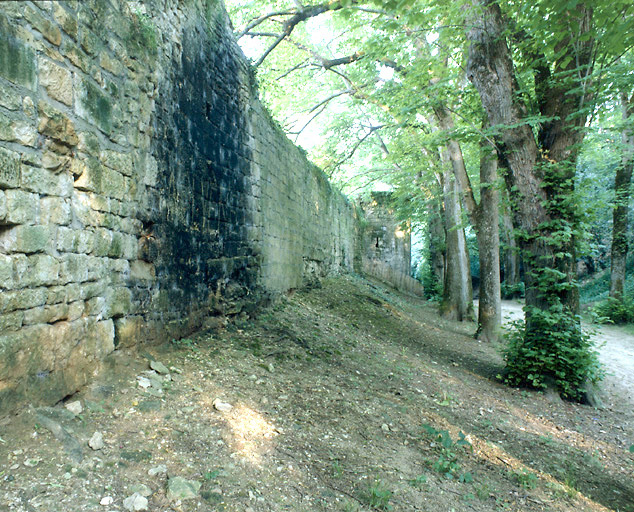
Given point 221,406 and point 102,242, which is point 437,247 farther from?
point 102,242

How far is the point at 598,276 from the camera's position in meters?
18.0

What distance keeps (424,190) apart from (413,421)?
33.4ft

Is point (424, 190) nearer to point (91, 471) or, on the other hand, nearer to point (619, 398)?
point (619, 398)

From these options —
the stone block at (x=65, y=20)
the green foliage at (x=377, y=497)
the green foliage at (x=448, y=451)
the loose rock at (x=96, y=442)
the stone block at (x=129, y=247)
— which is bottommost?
the green foliage at (x=448, y=451)

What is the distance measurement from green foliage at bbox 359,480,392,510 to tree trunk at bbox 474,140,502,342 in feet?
22.6

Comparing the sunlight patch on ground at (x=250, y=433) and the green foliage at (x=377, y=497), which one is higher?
the sunlight patch on ground at (x=250, y=433)

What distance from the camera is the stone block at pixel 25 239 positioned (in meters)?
2.39

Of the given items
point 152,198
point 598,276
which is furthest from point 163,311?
point 598,276

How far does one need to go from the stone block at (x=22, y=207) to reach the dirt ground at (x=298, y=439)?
43.9 inches

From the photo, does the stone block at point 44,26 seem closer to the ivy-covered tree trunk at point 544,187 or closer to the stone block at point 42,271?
the stone block at point 42,271

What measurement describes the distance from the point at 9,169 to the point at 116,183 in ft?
3.44

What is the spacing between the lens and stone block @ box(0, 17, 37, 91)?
233 centimetres

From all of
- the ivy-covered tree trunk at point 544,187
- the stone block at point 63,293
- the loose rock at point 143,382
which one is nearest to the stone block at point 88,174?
the stone block at point 63,293

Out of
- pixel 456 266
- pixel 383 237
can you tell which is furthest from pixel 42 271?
pixel 383 237
